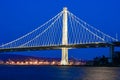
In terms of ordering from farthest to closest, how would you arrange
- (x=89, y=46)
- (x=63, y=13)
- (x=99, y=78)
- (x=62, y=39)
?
(x=63, y=13) → (x=62, y=39) → (x=89, y=46) → (x=99, y=78)

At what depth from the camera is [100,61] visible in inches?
3127

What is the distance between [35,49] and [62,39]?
3648 millimetres

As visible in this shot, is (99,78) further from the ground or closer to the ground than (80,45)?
closer to the ground

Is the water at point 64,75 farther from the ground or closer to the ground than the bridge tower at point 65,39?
closer to the ground

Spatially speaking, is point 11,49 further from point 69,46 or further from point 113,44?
point 113,44

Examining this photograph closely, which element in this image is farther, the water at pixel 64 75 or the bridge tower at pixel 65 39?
the bridge tower at pixel 65 39

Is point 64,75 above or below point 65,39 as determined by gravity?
below

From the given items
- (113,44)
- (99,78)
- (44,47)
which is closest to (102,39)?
(113,44)

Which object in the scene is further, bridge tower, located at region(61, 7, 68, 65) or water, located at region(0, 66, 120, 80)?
bridge tower, located at region(61, 7, 68, 65)

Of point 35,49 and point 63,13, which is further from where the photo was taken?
point 63,13

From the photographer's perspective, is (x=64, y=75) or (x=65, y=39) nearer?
(x=64, y=75)

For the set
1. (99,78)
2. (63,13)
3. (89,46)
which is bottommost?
(99,78)

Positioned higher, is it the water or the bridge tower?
the bridge tower

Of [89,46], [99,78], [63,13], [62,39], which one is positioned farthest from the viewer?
[63,13]
